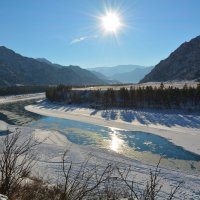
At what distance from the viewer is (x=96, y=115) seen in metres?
75.1

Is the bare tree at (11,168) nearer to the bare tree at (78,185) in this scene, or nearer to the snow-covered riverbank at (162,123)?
the bare tree at (78,185)

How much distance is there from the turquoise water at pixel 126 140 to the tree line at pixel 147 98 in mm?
30968

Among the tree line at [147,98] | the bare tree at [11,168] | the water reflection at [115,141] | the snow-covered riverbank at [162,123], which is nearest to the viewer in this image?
the bare tree at [11,168]

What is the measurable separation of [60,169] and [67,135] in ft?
69.8

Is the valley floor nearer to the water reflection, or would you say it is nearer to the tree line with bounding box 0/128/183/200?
the tree line with bounding box 0/128/183/200

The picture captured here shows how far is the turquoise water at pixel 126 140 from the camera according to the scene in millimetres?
36875

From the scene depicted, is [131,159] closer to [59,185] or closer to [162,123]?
[59,185]

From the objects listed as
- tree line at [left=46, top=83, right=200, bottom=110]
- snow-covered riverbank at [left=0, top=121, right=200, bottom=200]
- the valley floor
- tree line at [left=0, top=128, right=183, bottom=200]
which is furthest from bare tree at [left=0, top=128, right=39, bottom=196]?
tree line at [left=46, top=83, right=200, bottom=110]

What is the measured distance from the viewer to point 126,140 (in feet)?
A: 144

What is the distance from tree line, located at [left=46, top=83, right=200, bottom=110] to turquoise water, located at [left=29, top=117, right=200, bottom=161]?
102ft

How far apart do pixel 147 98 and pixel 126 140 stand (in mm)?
43554

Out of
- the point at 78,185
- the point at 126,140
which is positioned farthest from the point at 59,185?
the point at 126,140

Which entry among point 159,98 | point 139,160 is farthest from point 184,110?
point 139,160

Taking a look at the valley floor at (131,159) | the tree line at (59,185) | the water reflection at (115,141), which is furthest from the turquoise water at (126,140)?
the tree line at (59,185)
